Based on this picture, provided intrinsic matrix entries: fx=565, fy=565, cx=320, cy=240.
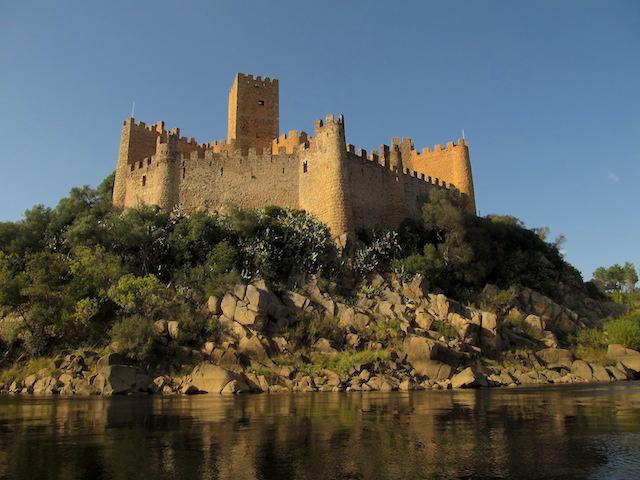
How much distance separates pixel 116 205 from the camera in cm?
4381

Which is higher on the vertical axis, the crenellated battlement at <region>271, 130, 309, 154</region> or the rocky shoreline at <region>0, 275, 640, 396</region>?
the crenellated battlement at <region>271, 130, 309, 154</region>

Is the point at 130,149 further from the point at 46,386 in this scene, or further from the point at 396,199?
the point at 46,386

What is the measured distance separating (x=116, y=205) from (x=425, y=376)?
28089mm

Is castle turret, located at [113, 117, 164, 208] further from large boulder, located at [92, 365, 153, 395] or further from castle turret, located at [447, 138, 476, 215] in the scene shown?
castle turret, located at [447, 138, 476, 215]

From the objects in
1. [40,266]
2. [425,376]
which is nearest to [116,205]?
[40,266]

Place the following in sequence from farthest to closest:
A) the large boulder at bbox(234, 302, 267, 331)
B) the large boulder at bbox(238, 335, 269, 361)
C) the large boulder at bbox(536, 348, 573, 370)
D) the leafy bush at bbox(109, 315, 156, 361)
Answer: the large boulder at bbox(536, 348, 573, 370), the large boulder at bbox(234, 302, 267, 331), the large boulder at bbox(238, 335, 269, 361), the leafy bush at bbox(109, 315, 156, 361)

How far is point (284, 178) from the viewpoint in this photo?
41219 mm

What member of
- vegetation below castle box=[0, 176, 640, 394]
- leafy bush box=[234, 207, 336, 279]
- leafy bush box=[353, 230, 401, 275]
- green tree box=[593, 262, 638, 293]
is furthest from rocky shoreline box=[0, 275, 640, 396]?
green tree box=[593, 262, 638, 293]

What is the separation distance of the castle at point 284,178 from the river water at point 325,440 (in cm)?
2169

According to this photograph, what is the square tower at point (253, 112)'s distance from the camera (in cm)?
4925

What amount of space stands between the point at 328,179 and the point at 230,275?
10610 mm

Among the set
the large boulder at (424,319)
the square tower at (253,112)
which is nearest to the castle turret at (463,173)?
the square tower at (253,112)

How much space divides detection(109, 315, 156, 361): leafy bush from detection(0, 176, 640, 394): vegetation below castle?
0.06m

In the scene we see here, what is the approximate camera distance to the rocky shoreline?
25.8 metres
